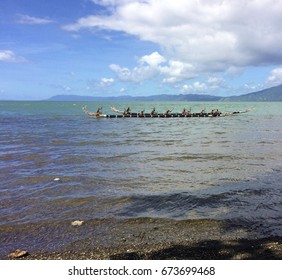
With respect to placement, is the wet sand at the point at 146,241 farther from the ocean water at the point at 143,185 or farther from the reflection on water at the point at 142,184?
the reflection on water at the point at 142,184

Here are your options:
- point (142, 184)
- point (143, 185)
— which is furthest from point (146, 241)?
point (142, 184)

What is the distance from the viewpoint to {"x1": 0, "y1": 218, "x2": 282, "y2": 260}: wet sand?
8.48m

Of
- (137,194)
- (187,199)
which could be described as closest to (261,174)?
(187,199)

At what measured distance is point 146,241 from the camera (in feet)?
31.0

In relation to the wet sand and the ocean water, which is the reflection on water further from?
the wet sand

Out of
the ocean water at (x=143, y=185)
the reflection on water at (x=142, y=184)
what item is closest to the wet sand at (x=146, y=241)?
the ocean water at (x=143, y=185)

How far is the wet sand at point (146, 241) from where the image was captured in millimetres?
8477

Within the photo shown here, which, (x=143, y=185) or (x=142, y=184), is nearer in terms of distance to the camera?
(x=143, y=185)

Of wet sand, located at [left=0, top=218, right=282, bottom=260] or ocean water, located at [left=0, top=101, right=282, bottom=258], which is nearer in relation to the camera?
wet sand, located at [left=0, top=218, right=282, bottom=260]

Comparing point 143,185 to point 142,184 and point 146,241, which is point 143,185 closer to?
point 142,184

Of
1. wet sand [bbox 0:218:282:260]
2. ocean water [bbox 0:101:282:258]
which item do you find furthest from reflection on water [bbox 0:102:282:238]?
wet sand [bbox 0:218:282:260]
